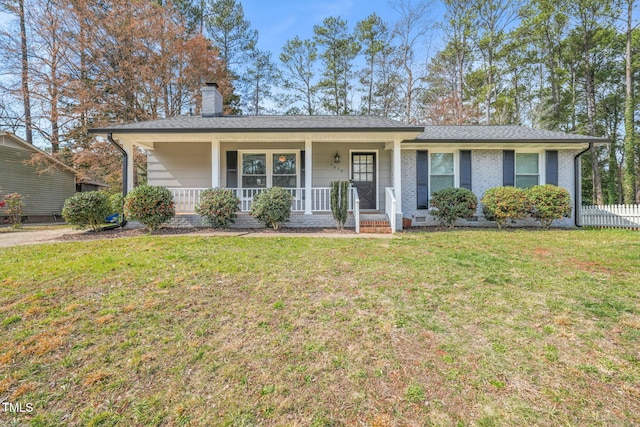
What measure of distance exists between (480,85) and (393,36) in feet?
23.8

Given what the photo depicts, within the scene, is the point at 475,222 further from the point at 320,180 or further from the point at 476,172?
the point at 320,180

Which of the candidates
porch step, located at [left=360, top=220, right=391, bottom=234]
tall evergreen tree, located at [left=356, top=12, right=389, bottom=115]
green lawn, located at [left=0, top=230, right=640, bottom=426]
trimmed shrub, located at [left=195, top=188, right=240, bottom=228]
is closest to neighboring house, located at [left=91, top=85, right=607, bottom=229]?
porch step, located at [left=360, top=220, right=391, bottom=234]

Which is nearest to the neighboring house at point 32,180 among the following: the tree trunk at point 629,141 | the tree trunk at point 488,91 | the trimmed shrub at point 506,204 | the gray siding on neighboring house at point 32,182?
the gray siding on neighboring house at point 32,182

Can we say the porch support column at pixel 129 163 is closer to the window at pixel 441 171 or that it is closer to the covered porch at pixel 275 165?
the covered porch at pixel 275 165

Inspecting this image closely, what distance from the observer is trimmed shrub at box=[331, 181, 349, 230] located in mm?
8023

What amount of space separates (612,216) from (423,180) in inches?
257

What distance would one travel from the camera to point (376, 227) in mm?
8141

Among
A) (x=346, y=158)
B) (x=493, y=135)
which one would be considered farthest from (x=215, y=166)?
(x=493, y=135)

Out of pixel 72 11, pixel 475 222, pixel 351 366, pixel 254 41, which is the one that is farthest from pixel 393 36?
pixel 351 366

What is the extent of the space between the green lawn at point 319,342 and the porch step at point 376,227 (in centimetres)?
325

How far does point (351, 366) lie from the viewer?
7.71 feet

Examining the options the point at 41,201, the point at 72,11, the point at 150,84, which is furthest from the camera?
the point at 41,201

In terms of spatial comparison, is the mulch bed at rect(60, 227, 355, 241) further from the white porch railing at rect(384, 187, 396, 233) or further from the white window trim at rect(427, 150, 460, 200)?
the white window trim at rect(427, 150, 460, 200)

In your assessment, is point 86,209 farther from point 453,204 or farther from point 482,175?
point 482,175
